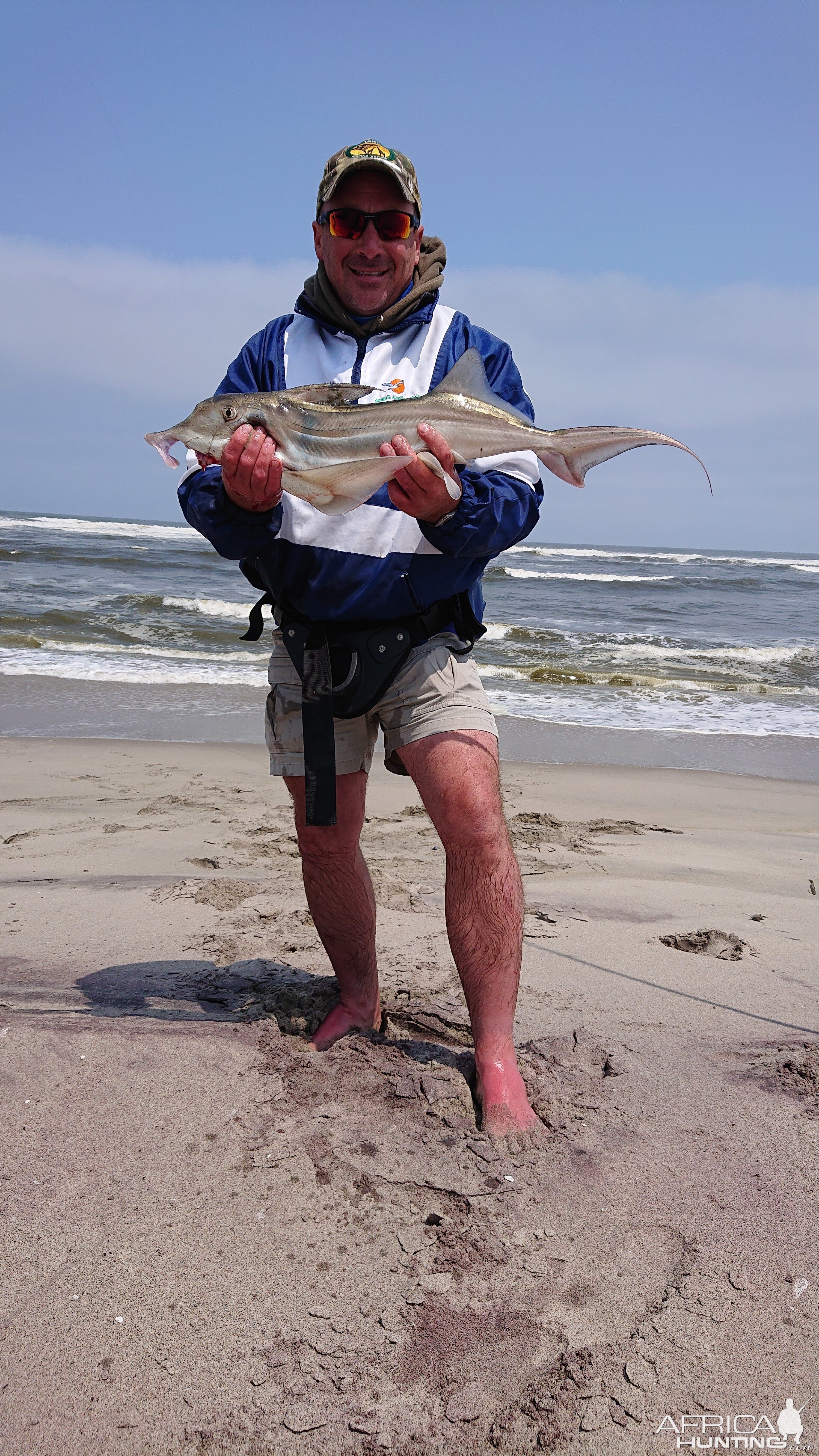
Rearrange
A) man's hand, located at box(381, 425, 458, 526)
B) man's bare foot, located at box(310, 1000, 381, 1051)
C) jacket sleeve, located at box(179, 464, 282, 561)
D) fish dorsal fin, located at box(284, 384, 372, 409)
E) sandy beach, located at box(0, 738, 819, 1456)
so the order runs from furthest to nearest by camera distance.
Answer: man's bare foot, located at box(310, 1000, 381, 1051), jacket sleeve, located at box(179, 464, 282, 561), fish dorsal fin, located at box(284, 384, 372, 409), man's hand, located at box(381, 425, 458, 526), sandy beach, located at box(0, 738, 819, 1456)

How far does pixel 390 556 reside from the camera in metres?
2.61

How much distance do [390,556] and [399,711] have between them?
45 cm

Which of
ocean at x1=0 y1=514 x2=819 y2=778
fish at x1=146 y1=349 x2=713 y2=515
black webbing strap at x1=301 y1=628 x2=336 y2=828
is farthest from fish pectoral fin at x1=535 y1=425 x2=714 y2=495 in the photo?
ocean at x1=0 y1=514 x2=819 y2=778

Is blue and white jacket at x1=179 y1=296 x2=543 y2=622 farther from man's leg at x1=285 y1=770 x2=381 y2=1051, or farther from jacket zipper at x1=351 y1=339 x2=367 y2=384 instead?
man's leg at x1=285 y1=770 x2=381 y2=1051

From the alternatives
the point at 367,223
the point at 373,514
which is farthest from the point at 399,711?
the point at 367,223

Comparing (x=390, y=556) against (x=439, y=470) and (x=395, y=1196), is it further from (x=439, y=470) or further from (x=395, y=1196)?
(x=395, y=1196)

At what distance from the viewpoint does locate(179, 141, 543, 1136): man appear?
2.44m

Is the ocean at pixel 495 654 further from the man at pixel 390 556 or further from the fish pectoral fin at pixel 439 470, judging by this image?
the fish pectoral fin at pixel 439 470

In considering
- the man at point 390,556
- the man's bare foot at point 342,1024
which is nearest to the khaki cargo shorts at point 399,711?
the man at point 390,556

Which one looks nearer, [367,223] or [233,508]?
[233,508]

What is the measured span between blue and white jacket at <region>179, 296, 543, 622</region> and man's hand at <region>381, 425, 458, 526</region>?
5 cm

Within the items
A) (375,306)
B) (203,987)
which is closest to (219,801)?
(203,987)

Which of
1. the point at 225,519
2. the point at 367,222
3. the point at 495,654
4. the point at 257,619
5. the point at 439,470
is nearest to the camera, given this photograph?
the point at 439,470

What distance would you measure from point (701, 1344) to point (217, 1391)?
2.97ft
